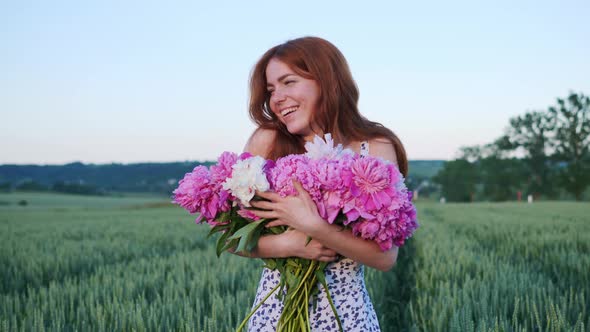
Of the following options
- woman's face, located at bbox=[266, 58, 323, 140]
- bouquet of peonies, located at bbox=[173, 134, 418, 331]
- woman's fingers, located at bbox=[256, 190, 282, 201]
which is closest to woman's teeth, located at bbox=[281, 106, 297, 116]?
woman's face, located at bbox=[266, 58, 323, 140]

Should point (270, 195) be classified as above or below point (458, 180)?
above

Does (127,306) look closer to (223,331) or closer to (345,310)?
(223,331)

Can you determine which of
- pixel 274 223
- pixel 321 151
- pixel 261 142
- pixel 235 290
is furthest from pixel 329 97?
pixel 235 290

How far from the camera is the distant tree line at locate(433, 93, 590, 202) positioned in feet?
151

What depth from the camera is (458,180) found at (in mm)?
60125

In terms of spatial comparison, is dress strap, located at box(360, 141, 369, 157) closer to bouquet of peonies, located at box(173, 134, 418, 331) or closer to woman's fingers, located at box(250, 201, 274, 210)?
bouquet of peonies, located at box(173, 134, 418, 331)

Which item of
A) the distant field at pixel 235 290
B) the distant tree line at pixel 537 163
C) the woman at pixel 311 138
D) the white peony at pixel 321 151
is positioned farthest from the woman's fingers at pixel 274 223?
the distant tree line at pixel 537 163

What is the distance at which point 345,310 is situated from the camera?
5.46 ft

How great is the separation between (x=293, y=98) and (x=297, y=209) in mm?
630

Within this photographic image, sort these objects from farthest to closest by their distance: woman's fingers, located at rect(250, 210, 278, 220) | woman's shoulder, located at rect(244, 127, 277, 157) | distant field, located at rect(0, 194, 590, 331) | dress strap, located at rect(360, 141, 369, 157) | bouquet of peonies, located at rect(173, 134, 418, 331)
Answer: distant field, located at rect(0, 194, 590, 331)
woman's shoulder, located at rect(244, 127, 277, 157)
dress strap, located at rect(360, 141, 369, 157)
woman's fingers, located at rect(250, 210, 278, 220)
bouquet of peonies, located at rect(173, 134, 418, 331)

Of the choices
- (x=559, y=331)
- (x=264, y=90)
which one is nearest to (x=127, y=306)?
(x=264, y=90)

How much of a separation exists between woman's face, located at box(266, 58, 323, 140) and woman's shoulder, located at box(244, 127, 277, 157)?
0.46ft

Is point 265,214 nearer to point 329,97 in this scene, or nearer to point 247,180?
point 247,180

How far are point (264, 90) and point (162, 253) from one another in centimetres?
487
